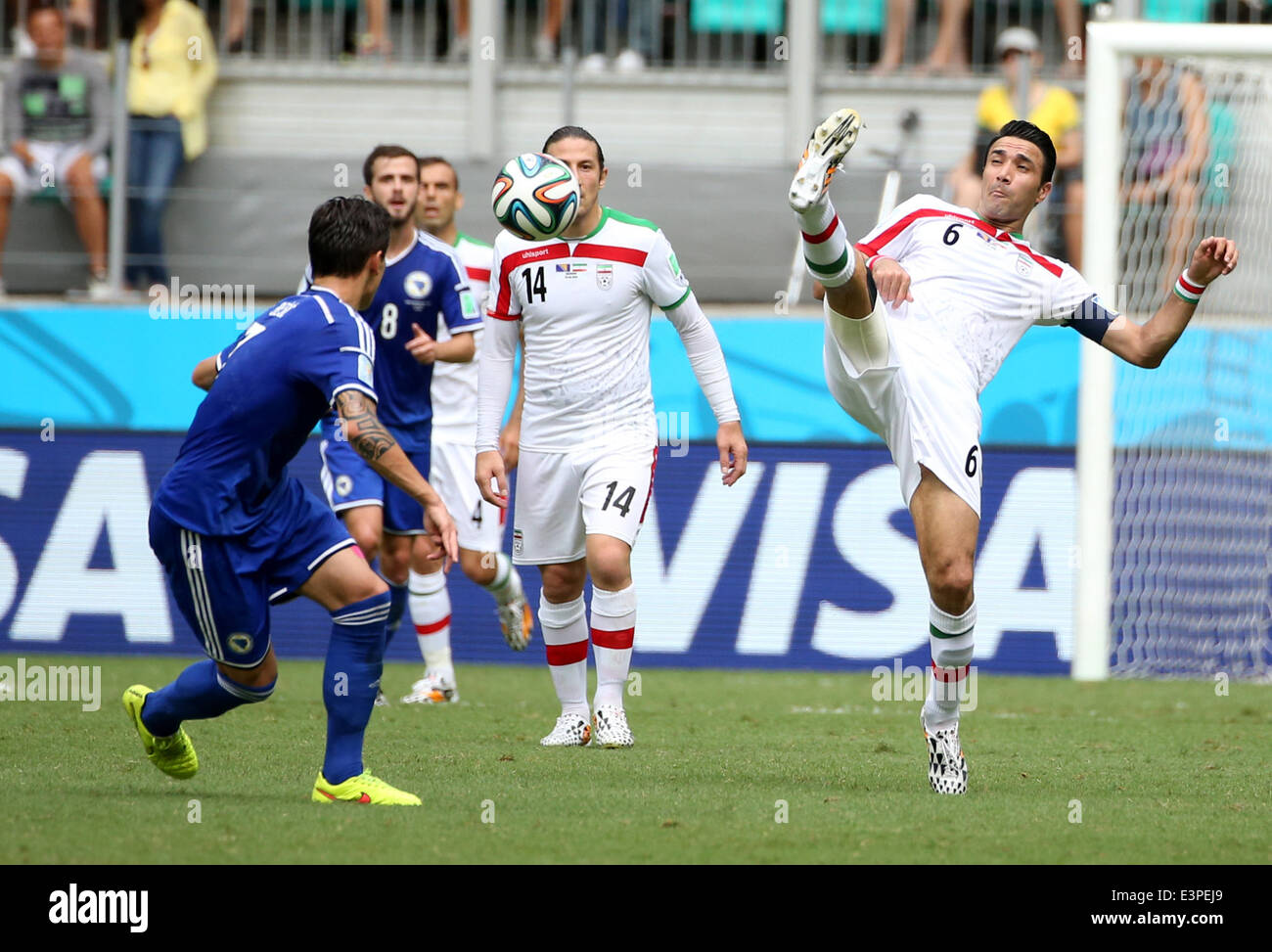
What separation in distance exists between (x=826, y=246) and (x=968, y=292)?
1010 mm

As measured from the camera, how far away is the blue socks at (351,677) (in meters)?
5.57

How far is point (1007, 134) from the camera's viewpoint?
21.7ft

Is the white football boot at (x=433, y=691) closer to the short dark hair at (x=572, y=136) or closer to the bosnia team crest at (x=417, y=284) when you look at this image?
the bosnia team crest at (x=417, y=284)

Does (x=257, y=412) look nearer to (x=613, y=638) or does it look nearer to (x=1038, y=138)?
(x=613, y=638)

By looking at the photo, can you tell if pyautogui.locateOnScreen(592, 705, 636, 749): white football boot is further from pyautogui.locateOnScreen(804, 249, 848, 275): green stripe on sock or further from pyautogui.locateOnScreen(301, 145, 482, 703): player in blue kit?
pyautogui.locateOnScreen(804, 249, 848, 275): green stripe on sock

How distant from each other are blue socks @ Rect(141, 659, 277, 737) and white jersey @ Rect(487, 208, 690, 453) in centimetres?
208

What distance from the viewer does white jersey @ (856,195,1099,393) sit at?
21.4 ft

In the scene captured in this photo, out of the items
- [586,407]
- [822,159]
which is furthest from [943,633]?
[586,407]

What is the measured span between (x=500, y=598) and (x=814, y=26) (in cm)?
696

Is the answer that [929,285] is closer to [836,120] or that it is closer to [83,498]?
[836,120]

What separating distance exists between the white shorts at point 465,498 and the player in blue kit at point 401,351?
375 millimetres

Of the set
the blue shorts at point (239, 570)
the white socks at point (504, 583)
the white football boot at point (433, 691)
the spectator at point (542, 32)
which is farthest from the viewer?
the spectator at point (542, 32)

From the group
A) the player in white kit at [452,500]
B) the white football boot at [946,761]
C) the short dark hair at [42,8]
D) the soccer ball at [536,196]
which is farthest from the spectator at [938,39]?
the white football boot at [946,761]
